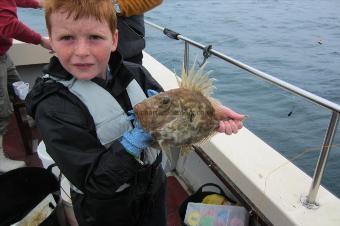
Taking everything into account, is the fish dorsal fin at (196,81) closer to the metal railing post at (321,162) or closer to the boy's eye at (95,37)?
the boy's eye at (95,37)

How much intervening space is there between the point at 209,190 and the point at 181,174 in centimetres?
58

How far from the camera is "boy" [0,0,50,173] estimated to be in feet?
11.5

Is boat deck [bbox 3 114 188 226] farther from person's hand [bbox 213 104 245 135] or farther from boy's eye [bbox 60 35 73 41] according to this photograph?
boy's eye [bbox 60 35 73 41]

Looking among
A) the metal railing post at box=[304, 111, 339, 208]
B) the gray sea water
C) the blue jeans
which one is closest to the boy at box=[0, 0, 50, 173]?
the blue jeans

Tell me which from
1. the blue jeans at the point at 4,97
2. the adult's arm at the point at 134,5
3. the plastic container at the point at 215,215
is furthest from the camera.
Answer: the blue jeans at the point at 4,97

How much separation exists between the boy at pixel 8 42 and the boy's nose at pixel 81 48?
2206 mm

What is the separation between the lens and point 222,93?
10805 mm

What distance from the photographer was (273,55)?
13297 mm

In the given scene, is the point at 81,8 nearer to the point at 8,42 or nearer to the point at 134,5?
the point at 134,5

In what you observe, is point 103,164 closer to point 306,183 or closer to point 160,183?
point 160,183

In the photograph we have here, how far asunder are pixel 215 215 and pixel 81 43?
169 centimetres


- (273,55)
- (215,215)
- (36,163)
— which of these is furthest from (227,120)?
(273,55)

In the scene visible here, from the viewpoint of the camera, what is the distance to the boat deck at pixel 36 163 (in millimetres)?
3406

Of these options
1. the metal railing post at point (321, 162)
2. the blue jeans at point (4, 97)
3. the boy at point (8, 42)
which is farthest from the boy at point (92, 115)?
the blue jeans at point (4, 97)
